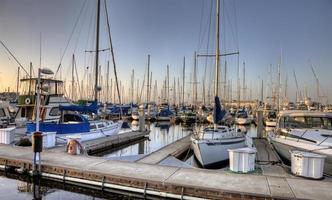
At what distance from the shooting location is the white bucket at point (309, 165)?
8.91 meters

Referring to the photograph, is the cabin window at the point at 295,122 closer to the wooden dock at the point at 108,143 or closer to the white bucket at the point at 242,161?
the white bucket at the point at 242,161

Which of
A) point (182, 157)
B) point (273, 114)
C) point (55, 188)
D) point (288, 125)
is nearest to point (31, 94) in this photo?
point (182, 157)

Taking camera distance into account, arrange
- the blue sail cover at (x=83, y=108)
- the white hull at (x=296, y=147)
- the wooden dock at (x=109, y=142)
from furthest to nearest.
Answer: the blue sail cover at (x=83, y=108) < the wooden dock at (x=109, y=142) < the white hull at (x=296, y=147)

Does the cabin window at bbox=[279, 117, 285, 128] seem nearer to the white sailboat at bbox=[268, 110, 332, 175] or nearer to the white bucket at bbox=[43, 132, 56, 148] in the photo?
the white sailboat at bbox=[268, 110, 332, 175]

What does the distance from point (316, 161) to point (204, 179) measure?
3.61m

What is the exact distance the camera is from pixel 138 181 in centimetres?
864

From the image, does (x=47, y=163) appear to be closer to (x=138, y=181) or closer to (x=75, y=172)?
(x=75, y=172)

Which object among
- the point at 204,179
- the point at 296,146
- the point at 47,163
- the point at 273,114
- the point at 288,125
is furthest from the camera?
the point at 273,114

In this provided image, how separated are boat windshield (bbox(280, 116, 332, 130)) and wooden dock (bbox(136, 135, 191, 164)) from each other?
20.3 feet

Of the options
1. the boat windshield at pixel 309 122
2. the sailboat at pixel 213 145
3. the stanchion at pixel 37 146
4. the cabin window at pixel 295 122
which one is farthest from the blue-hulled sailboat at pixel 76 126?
the boat windshield at pixel 309 122

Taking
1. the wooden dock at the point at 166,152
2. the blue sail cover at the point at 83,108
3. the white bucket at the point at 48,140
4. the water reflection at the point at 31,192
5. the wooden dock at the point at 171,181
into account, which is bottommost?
the water reflection at the point at 31,192

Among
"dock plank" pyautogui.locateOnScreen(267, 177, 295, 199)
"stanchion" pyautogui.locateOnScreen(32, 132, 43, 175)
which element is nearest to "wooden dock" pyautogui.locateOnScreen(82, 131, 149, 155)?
"stanchion" pyautogui.locateOnScreen(32, 132, 43, 175)

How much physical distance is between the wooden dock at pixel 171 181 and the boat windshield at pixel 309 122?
5.83 m

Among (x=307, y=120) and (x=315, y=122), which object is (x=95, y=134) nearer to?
(x=307, y=120)
